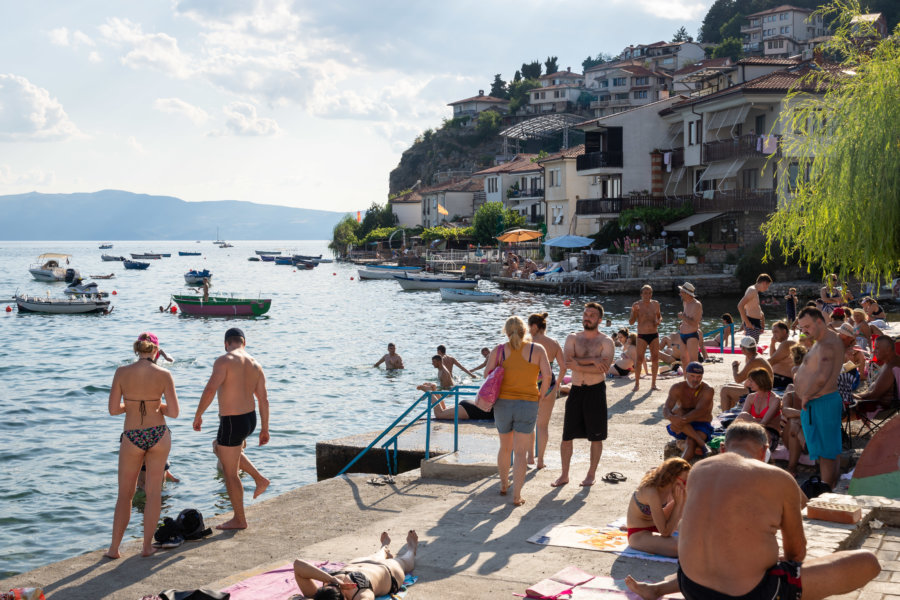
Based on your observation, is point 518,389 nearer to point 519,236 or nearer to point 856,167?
point 856,167

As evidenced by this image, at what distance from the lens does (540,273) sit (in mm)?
62750

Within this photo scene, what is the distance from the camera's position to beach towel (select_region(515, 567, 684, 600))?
6.21 meters

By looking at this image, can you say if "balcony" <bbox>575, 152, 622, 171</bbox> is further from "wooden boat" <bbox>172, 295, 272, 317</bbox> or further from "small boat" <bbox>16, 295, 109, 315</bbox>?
"small boat" <bbox>16, 295, 109, 315</bbox>

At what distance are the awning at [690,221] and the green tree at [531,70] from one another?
354 ft

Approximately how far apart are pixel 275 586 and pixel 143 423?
2.40m

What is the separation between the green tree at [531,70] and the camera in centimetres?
15900

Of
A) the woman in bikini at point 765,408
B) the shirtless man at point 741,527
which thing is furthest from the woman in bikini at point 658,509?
the woman in bikini at point 765,408

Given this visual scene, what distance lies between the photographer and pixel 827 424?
910cm

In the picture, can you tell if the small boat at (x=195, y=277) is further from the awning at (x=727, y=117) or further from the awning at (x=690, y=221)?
the awning at (x=727, y=117)

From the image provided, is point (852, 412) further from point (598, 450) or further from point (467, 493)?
point (467, 493)

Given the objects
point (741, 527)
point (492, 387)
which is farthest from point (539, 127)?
point (741, 527)

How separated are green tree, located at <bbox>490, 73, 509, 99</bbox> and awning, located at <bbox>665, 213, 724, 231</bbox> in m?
112

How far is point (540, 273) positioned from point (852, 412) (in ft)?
169

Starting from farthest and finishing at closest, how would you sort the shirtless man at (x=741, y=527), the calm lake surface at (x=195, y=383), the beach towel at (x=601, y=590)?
the calm lake surface at (x=195, y=383) → the beach towel at (x=601, y=590) → the shirtless man at (x=741, y=527)
